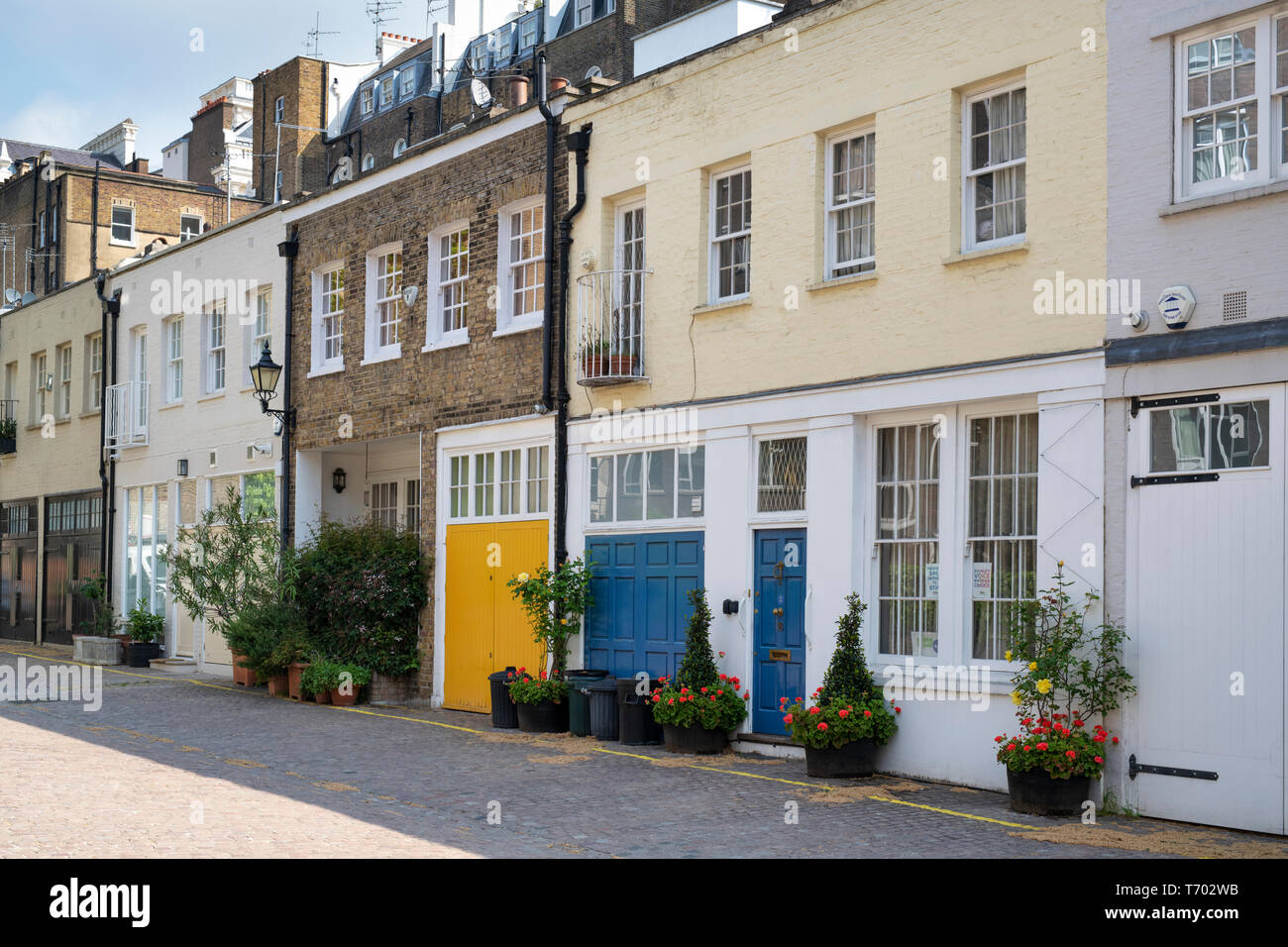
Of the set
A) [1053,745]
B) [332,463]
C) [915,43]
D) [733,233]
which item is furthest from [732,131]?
[332,463]

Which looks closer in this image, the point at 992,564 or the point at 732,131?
the point at 992,564

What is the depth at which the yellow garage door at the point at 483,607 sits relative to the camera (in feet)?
53.1

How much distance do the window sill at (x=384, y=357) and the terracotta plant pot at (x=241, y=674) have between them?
4.55m

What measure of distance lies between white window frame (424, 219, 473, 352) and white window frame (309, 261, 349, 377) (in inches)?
90.0

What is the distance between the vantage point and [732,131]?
13.9m

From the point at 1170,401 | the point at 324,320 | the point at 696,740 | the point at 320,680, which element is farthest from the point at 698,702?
the point at 324,320

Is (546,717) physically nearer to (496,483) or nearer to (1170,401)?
(496,483)

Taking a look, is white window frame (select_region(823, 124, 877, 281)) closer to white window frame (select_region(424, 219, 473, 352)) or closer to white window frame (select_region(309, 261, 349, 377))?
white window frame (select_region(424, 219, 473, 352))

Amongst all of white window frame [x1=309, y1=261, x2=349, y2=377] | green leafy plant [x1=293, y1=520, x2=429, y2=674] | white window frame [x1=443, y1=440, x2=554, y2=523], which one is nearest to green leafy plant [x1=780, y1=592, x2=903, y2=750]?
white window frame [x1=443, y1=440, x2=554, y2=523]

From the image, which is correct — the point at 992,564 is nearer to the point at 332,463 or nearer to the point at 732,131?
the point at 732,131

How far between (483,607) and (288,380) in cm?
597

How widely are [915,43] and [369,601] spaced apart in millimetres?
9483

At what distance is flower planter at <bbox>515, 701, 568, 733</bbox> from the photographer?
1492 cm

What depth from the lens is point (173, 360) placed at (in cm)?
2456
